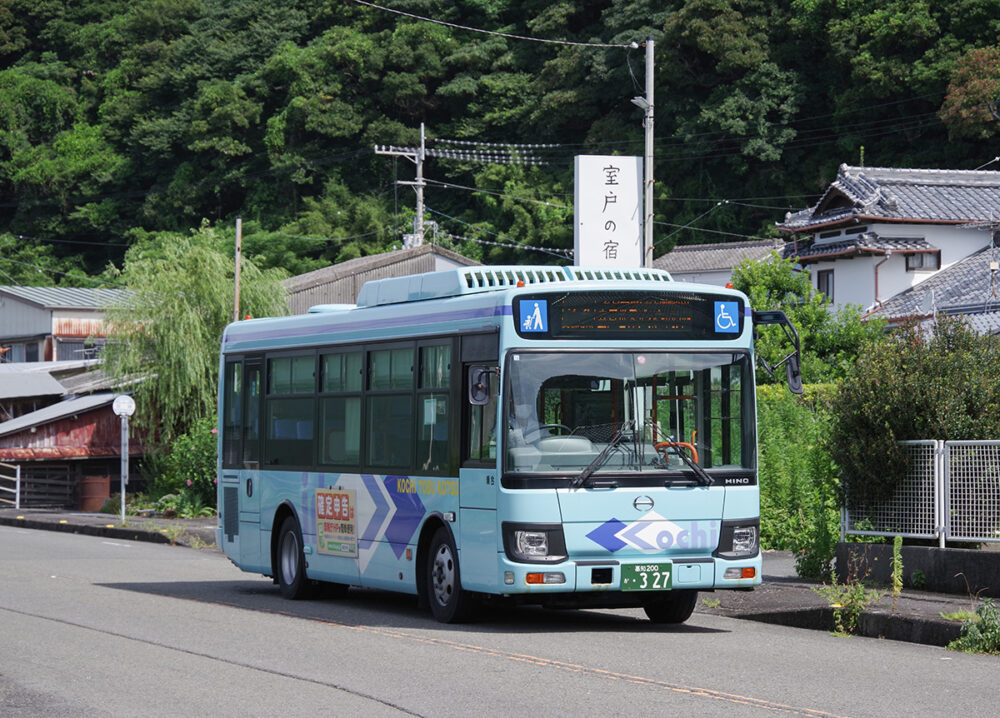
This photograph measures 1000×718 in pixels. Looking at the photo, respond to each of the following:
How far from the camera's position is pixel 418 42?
70312 mm

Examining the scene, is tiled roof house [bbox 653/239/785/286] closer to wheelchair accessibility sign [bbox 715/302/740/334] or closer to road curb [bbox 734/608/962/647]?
road curb [bbox 734/608/962/647]

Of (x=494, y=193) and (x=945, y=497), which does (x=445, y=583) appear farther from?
(x=494, y=193)

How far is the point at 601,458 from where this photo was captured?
40.8 ft

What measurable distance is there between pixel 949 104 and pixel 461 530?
137 ft

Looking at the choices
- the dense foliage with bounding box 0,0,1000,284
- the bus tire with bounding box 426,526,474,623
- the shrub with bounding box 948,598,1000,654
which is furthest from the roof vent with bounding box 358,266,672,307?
the dense foliage with bounding box 0,0,1000,284

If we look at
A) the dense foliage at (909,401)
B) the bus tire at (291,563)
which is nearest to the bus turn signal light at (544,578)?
the bus tire at (291,563)

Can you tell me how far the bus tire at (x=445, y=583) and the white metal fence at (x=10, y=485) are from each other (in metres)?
31.6

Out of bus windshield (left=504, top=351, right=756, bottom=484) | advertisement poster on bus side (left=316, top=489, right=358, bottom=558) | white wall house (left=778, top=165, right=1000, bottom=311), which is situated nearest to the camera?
bus windshield (left=504, top=351, right=756, bottom=484)

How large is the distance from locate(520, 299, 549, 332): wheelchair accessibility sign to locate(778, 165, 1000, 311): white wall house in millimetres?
34160

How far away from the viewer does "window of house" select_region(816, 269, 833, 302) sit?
1899 inches

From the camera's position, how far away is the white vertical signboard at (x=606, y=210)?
80.1 feet

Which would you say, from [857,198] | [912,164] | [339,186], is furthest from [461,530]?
[339,186]

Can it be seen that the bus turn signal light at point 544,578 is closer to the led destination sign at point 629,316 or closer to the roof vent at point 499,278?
the led destination sign at point 629,316

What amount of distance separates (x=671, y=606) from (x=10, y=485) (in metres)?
33.4
